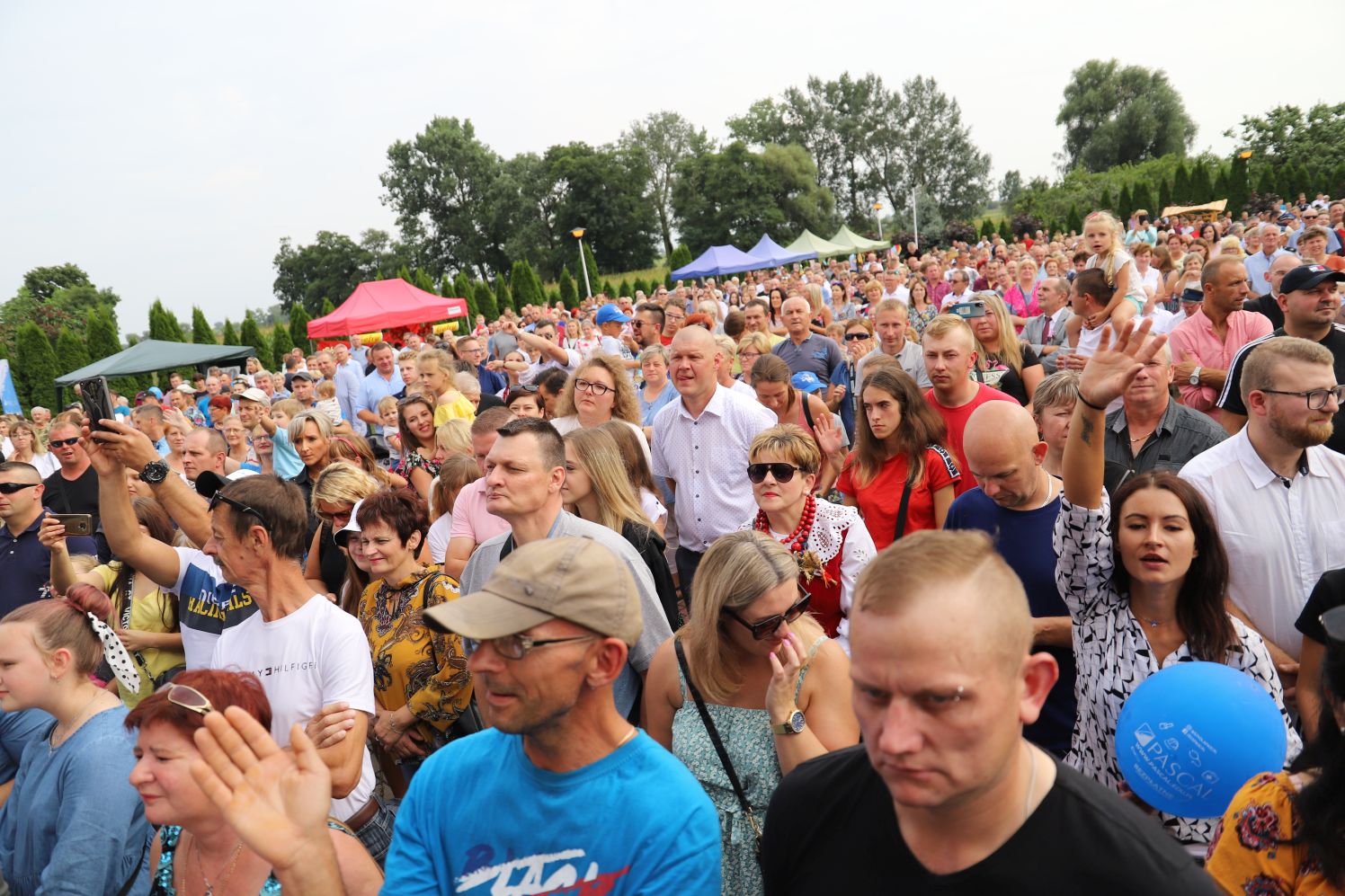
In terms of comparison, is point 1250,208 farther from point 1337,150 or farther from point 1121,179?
point 1121,179

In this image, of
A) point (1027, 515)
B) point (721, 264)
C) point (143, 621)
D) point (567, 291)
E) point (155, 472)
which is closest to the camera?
point (1027, 515)

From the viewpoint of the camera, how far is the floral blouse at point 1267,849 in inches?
64.4

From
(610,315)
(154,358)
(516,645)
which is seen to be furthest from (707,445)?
(154,358)

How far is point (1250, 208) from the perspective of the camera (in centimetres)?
3209

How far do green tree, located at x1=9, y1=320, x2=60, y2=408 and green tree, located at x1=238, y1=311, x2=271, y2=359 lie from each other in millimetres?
5314

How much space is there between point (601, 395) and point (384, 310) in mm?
20871

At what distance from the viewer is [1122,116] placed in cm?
6412

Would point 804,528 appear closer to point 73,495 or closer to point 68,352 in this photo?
point 73,495

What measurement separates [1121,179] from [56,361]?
4859cm

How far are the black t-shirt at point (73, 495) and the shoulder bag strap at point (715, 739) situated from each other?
5932mm

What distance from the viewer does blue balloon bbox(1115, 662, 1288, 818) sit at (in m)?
2.24

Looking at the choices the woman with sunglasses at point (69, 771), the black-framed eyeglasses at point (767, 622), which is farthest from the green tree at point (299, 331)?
the black-framed eyeglasses at point (767, 622)

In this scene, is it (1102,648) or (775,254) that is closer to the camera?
(1102,648)

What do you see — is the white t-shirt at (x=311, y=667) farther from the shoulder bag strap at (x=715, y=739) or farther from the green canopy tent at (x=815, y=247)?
the green canopy tent at (x=815, y=247)
